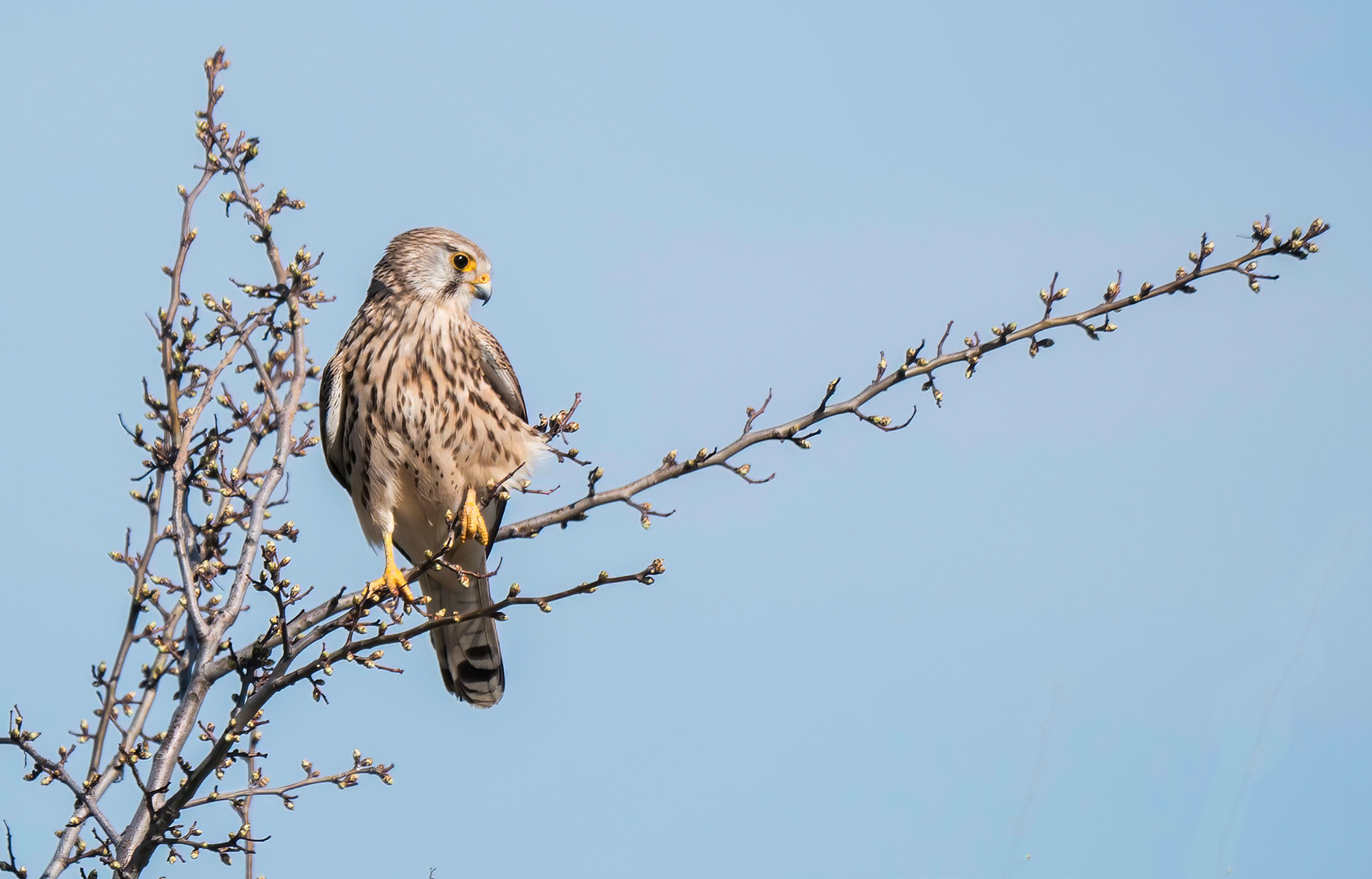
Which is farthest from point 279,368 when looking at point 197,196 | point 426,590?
point 426,590

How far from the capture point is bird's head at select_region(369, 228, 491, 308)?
208 inches


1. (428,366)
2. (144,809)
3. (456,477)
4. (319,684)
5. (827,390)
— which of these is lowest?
(144,809)

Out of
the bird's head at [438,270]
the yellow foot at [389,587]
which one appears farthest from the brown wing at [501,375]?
the yellow foot at [389,587]

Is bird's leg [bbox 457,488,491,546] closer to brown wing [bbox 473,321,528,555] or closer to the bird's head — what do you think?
brown wing [bbox 473,321,528,555]

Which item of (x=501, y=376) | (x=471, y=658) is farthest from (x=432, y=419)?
(x=471, y=658)

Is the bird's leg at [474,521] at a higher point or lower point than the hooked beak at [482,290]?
lower

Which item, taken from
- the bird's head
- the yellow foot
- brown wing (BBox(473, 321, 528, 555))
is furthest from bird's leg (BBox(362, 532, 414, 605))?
the bird's head

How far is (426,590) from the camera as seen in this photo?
5.67m

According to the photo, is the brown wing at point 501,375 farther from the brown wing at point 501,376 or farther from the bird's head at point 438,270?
the bird's head at point 438,270

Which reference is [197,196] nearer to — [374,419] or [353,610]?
[374,419]

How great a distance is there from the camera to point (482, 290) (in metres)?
5.35

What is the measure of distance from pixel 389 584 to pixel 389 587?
0.28 m

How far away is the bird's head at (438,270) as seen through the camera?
529 centimetres

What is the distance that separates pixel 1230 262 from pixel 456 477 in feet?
8.92
